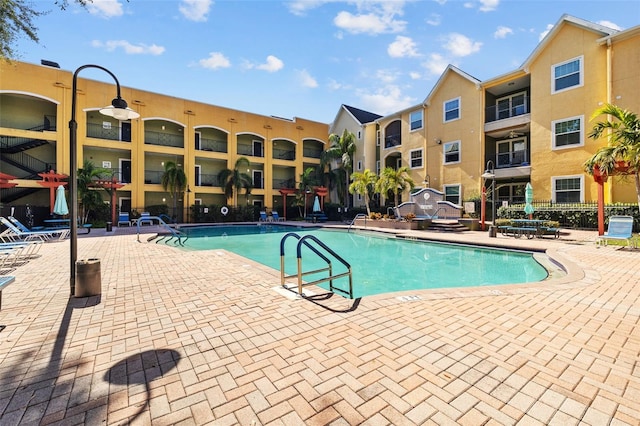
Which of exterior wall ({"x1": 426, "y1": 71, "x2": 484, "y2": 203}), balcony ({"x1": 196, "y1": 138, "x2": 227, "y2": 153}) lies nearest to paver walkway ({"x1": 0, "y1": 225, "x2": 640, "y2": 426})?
exterior wall ({"x1": 426, "y1": 71, "x2": 484, "y2": 203})

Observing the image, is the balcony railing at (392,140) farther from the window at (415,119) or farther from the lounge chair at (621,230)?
the lounge chair at (621,230)

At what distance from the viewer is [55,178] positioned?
1761 centimetres

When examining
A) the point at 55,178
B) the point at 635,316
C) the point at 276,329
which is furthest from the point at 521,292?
the point at 55,178

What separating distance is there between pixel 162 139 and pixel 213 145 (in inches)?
171

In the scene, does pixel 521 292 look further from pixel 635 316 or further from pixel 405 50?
pixel 405 50

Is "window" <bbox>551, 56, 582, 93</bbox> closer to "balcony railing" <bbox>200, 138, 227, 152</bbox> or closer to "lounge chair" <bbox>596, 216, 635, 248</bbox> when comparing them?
"lounge chair" <bbox>596, 216, 635, 248</bbox>

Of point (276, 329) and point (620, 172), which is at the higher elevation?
point (620, 172)

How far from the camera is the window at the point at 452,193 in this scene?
2097 centimetres

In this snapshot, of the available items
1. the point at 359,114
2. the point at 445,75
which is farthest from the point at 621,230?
the point at 359,114

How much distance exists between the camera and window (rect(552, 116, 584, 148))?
611 inches

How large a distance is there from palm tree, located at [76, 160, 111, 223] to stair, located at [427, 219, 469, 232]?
21.8 m

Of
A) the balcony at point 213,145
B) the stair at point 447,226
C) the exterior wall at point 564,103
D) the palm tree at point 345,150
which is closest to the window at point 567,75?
the exterior wall at point 564,103

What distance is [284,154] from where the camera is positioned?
32.1 meters

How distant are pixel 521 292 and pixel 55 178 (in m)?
23.2
